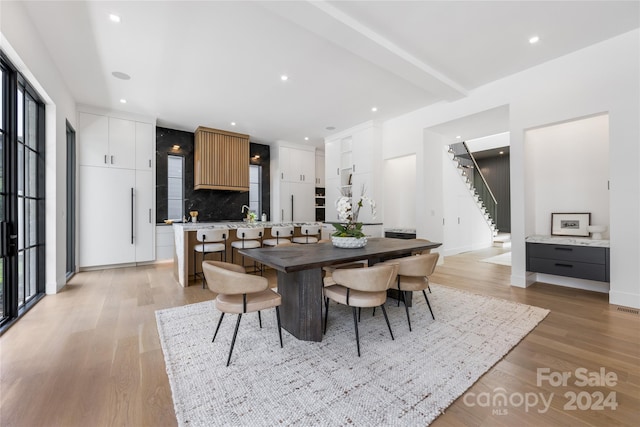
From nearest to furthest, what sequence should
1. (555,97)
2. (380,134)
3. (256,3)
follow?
(256,3), (555,97), (380,134)

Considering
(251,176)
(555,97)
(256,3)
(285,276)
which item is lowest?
(285,276)

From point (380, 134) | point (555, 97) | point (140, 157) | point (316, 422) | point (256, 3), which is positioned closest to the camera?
point (316, 422)

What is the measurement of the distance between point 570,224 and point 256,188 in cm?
663

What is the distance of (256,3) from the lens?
248 cm

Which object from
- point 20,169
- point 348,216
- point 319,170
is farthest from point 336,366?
point 319,170

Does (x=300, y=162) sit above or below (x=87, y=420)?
above

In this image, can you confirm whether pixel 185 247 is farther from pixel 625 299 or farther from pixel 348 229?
pixel 625 299

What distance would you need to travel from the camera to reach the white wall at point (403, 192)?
629cm

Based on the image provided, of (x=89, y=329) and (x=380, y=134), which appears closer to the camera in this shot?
(x=89, y=329)

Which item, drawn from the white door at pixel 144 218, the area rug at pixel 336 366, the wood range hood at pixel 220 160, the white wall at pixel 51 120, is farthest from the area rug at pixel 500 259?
the white wall at pixel 51 120

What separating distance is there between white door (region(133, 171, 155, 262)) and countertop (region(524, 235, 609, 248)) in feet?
21.9

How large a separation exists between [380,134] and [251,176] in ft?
12.1

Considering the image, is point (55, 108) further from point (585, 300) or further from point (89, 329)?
point (585, 300)

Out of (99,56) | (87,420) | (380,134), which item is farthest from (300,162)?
(87,420)
